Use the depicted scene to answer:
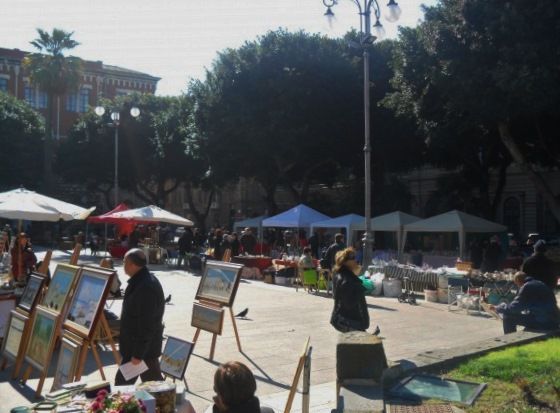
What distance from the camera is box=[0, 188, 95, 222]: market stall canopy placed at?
11.5m

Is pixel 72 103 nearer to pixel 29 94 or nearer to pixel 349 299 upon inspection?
pixel 29 94

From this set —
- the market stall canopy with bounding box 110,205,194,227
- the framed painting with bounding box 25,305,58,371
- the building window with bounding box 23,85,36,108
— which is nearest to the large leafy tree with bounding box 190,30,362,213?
the market stall canopy with bounding box 110,205,194,227

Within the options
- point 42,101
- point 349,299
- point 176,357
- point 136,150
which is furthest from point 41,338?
point 42,101

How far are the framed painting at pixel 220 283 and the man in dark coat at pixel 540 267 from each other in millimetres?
4739

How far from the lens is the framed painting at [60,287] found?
650 centimetres

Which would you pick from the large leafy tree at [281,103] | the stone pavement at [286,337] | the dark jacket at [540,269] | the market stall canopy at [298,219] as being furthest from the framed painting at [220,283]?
the large leafy tree at [281,103]

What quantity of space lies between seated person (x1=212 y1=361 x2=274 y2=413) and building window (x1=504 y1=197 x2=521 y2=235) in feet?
134

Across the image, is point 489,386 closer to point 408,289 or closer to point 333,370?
point 333,370

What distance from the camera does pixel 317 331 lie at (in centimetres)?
1061

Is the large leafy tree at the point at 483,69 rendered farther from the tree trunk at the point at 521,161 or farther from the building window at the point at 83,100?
the building window at the point at 83,100

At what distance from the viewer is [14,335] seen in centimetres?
734

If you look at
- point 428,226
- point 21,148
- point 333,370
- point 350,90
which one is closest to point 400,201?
point 350,90

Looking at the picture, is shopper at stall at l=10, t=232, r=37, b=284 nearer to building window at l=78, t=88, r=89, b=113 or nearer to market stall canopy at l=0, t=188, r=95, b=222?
market stall canopy at l=0, t=188, r=95, b=222

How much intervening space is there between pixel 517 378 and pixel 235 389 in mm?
3688
